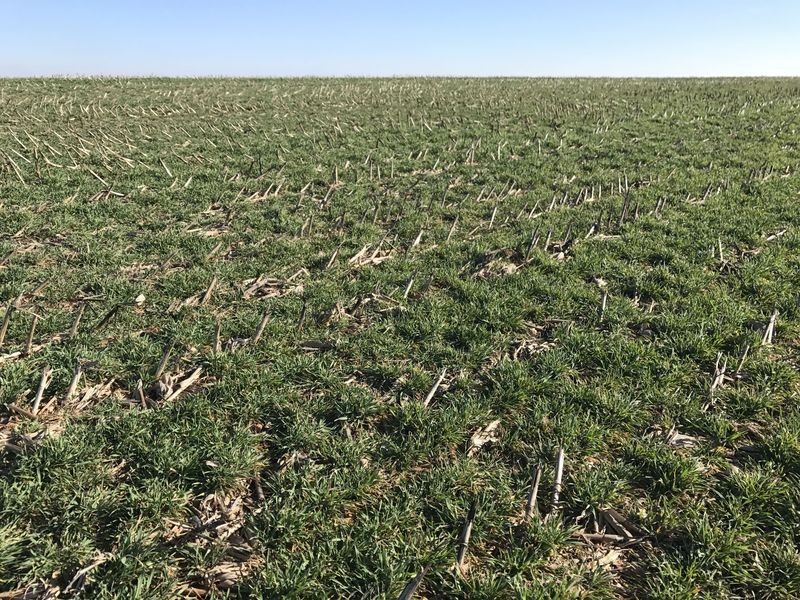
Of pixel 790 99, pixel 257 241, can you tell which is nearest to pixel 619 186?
pixel 257 241

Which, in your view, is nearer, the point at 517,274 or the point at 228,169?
the point at 517,274

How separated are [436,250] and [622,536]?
596cm

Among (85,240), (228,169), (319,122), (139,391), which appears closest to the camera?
(139,391)

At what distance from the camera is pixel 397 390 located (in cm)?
523

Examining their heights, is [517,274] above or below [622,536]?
above

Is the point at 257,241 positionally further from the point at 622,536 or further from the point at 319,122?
the point at 319,122

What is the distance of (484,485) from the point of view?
408 centimetres

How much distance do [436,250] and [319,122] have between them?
1482cm

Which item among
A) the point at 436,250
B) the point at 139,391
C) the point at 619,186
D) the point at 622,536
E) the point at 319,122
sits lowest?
the point at 622,536

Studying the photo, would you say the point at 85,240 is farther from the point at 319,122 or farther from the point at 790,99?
the point at 790,99

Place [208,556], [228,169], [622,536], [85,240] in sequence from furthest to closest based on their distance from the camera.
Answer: [228,169]
[85,240]
[622,536]
[208,556]

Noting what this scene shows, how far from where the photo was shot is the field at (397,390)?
3416mm

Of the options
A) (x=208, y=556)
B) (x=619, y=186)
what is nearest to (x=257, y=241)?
(x=208, y=556)

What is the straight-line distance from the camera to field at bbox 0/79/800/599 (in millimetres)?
3416
